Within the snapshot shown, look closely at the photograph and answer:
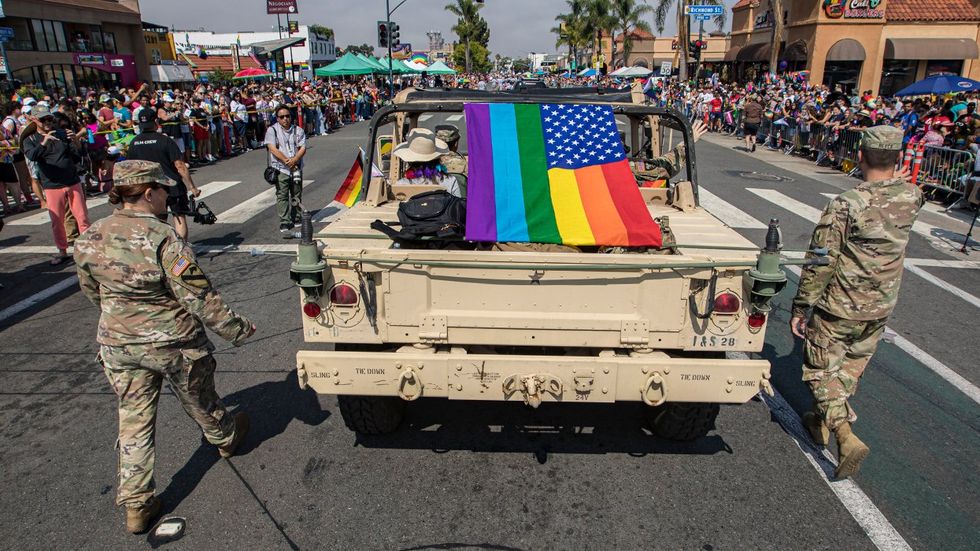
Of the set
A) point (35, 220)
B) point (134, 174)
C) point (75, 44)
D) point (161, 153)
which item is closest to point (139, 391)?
point (134, 174)

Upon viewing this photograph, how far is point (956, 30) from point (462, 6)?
7137 centimetres

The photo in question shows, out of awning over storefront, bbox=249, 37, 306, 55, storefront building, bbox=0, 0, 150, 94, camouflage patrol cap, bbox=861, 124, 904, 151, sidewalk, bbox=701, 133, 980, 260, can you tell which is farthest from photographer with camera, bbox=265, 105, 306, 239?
awning over storefront, bbox=249, 37, 306, 55

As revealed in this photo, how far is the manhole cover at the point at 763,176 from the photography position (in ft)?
49.0

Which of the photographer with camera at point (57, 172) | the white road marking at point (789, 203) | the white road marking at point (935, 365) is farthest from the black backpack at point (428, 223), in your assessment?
the white road marking at point (789, 203)

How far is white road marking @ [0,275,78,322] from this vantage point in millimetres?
6605

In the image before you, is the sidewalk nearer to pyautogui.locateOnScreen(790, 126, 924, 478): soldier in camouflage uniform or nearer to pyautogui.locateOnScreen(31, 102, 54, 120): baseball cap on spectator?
pyautogui.locateOnScreen(790, 126, 924, 478): soldier in camouflage uniform

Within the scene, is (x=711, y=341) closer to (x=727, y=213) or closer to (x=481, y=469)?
(x=481, y=469)

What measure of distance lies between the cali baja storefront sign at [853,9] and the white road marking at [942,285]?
88.3ft

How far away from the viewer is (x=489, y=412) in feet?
15.2

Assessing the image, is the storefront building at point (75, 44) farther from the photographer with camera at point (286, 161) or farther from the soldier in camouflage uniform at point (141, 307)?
the soldier in camouflage uniform at point (141, 307)

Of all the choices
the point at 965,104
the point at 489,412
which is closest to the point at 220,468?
the point at 489,412

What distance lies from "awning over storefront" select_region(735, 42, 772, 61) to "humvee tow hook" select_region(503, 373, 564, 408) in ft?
122

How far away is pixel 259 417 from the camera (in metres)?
4.55

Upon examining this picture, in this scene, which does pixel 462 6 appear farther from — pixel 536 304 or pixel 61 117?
pixel 536 304
